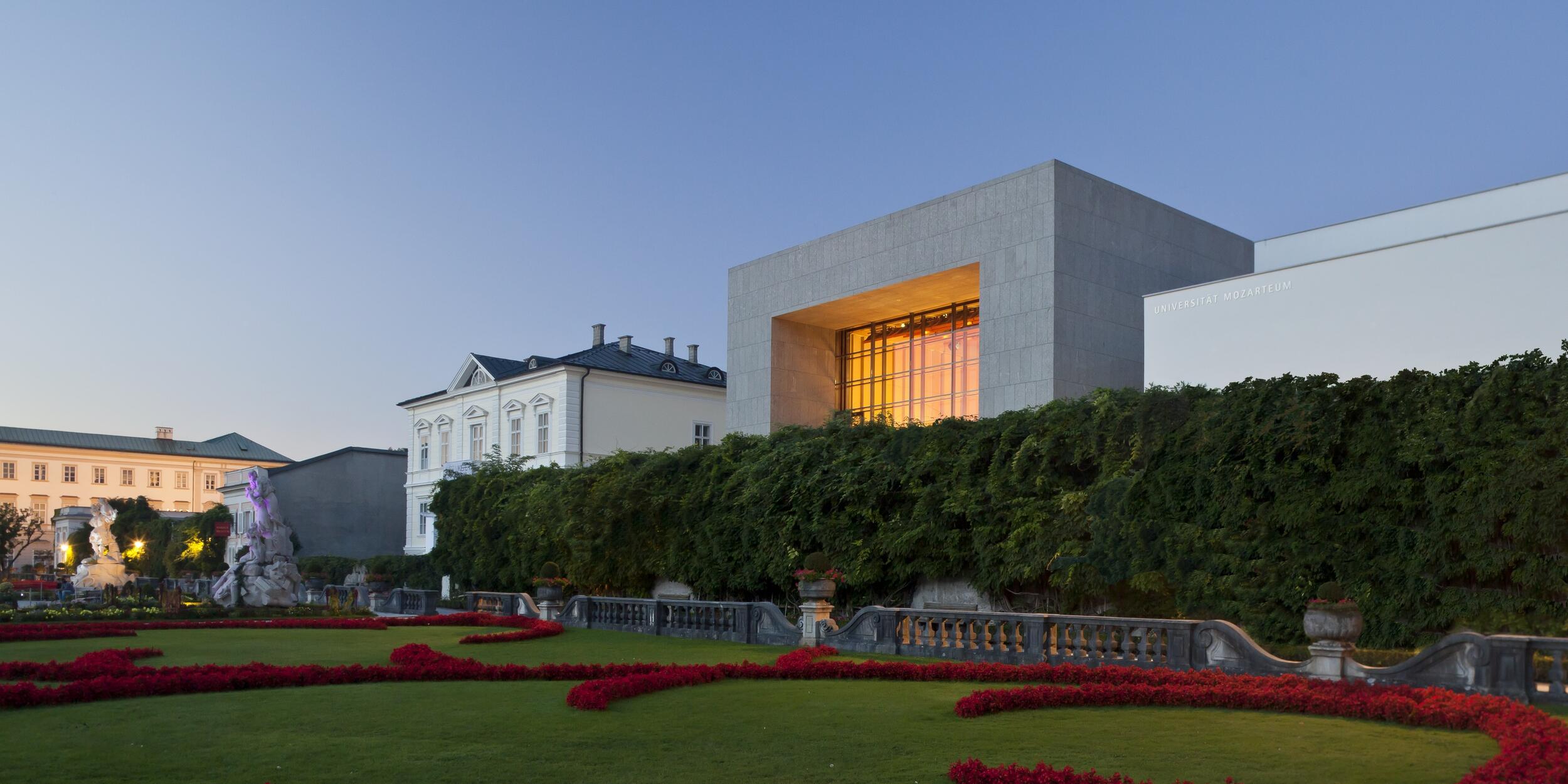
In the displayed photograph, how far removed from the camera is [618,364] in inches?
2080

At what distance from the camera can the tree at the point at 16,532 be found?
79312 mm

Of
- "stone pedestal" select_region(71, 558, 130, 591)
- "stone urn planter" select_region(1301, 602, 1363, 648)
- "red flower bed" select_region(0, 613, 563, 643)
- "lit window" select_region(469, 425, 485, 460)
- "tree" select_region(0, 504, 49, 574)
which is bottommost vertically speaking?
"tree" select_region(0, 504, 49, 574)

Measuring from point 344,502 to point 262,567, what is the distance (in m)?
29.6

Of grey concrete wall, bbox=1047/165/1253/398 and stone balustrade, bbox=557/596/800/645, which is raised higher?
grey concrete wall, bbox=1047/165/1253/398

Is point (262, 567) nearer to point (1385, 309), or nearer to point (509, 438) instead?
point (509, 438)

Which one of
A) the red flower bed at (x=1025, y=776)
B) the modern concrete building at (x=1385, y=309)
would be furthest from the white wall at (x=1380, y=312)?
the red flower bed at (x=1025, y=776)

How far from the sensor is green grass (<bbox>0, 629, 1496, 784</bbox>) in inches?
319

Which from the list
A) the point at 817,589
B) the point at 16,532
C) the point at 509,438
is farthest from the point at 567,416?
the point at 16,532

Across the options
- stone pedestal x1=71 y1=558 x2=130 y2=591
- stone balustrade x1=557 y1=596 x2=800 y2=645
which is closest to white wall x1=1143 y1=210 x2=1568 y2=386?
stone balustrade x1=557 y1=596 x2=800 y2=645

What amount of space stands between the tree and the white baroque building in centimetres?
4066

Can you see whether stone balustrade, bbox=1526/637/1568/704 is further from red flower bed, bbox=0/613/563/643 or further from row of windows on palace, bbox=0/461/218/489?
row of windows on palace, bbox=0/461/218/489

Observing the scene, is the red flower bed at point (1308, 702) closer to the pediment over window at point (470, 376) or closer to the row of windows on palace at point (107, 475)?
the pediment over window at point (470, 376)

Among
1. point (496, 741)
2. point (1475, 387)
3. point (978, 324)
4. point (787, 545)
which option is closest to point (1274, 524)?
point (1475, 387)

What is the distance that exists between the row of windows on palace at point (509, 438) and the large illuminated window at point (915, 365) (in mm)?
12624
